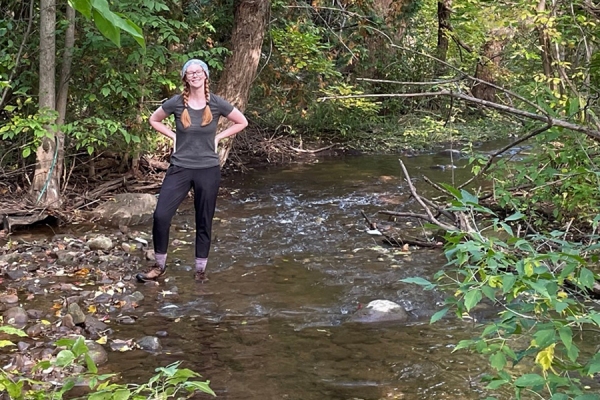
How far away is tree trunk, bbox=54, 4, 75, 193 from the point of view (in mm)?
7234

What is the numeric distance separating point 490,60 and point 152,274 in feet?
28.8

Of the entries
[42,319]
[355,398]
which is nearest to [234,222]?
[42,319]

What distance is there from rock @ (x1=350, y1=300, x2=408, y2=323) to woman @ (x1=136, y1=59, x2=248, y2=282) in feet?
5.43

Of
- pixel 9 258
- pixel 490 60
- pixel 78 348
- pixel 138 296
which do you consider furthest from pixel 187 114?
pixel 490 60

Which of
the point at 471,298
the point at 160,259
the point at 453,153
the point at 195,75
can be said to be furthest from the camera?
the point at 453,153

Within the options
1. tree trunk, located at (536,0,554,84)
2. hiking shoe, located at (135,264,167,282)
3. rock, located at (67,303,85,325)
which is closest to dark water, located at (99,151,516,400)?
hiking shoe, located at (135,264,167,282)

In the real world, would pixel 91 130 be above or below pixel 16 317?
above

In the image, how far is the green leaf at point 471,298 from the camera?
6.23ft

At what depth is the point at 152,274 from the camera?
216 inches

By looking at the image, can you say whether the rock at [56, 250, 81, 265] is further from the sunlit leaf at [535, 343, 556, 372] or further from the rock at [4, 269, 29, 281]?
the sunlit leaf at [535, 343, 556, 372]

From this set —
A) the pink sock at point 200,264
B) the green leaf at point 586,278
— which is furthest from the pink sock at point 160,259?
the green leaf at point 586,278

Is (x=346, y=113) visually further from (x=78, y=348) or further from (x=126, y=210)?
(x=78, y=348)

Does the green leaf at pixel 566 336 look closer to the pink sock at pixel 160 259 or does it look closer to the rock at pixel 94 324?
the rock at pixel 94 324

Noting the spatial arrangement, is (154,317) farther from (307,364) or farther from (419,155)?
(419,155)
